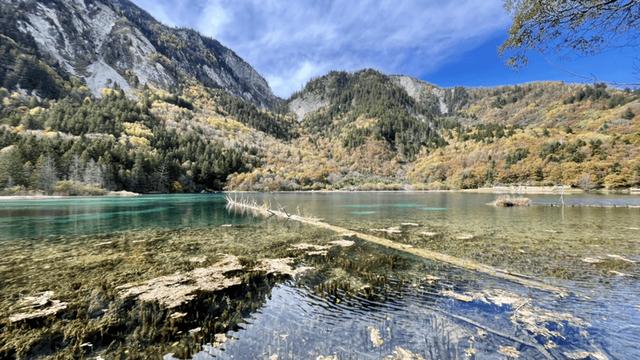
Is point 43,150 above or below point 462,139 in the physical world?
below

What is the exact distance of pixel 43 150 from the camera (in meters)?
88.1

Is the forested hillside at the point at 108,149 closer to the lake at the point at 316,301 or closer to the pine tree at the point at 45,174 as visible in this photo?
the pine tree at the point at 45,174

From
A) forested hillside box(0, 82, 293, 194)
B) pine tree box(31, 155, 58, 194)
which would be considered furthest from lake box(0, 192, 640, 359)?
forested hillside box(0, 82, 293, 194)

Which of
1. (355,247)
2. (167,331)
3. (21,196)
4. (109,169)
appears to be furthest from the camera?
(109,169)

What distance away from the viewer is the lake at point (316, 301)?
7199 millimetres

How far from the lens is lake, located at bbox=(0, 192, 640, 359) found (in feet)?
23.6

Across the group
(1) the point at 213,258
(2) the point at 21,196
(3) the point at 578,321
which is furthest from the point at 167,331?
(2) the point at 21,196

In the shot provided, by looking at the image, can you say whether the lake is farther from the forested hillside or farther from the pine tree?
the forested hillside

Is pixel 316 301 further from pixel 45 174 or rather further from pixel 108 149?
pixel 108 149

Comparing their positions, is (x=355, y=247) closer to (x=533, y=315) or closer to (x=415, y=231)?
(x=415, y=231)

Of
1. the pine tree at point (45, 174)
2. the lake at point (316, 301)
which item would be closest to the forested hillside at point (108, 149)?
the pine tree at point (45, 174)

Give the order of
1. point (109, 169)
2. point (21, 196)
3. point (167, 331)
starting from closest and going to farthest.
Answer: point (167, 331)
point (21, 196)
point (109, 169)

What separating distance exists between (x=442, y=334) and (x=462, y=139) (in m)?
215

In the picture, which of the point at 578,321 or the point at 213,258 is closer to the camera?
the point at 578,321
